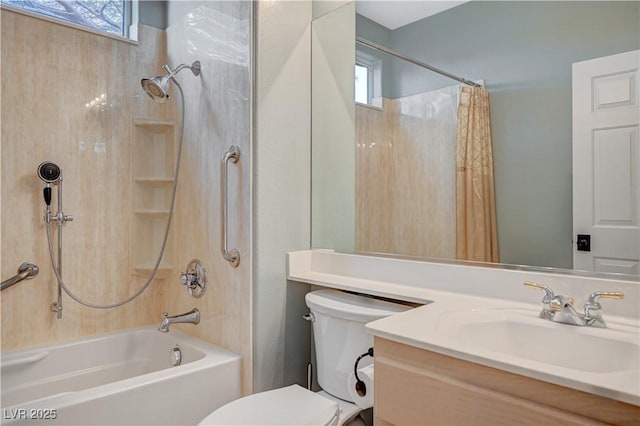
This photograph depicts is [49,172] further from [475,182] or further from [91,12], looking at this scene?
[475,182]

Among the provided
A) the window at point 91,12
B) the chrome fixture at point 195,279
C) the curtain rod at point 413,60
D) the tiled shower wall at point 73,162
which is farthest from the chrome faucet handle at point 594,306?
the window at point 91,12

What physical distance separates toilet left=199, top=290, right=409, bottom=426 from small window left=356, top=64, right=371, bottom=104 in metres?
0.86

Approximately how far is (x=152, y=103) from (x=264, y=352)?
1.50 metres

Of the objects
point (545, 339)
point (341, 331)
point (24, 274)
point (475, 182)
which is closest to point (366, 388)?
point (341, 331)

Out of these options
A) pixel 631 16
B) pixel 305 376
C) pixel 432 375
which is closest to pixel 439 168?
pixel 631 16

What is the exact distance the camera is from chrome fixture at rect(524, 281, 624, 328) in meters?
1.09

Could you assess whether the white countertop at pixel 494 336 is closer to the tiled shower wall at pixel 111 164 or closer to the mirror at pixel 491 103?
the mirror at pixel 491 103

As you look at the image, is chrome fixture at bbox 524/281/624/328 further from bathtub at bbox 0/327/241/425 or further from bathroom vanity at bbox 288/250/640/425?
bathtub at bbox 0/327/241/425

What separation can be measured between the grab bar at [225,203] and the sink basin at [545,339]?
1.00 meters

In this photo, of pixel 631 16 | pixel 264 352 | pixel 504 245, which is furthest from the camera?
pixel 264 352

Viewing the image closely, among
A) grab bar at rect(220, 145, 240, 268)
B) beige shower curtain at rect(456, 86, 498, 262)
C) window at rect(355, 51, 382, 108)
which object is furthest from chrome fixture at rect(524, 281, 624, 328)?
grab bar at rect(220, 145, 240, 268)

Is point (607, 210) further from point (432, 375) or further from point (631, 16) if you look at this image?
point (432, 375)

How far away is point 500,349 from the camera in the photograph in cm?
115

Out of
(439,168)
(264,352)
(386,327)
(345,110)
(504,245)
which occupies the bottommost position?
(264,352)
